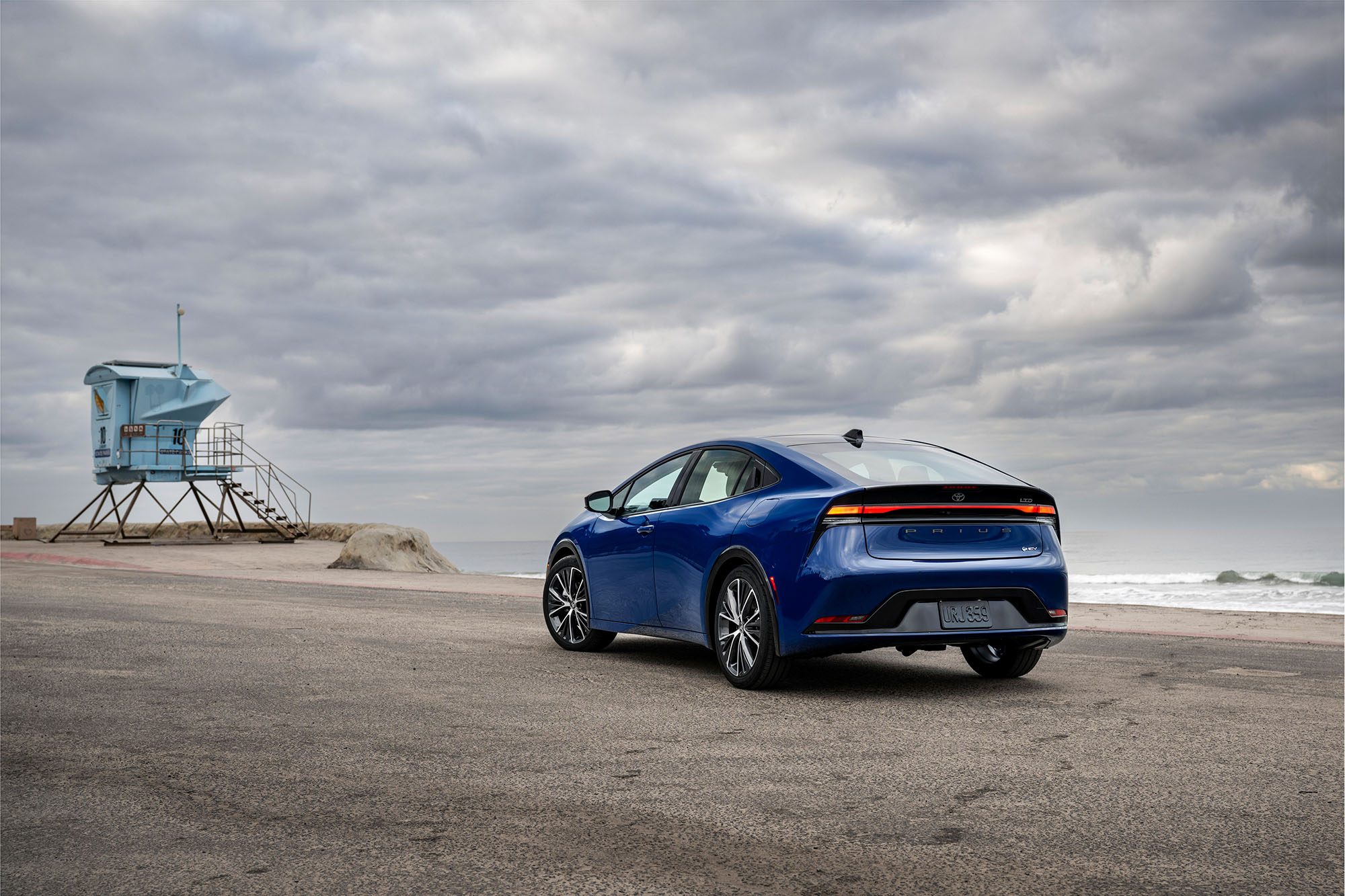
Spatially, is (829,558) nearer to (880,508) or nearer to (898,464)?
(880,508)

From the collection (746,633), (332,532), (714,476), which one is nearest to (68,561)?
(332,532)

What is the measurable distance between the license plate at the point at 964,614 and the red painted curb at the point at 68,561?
20809 millimetres

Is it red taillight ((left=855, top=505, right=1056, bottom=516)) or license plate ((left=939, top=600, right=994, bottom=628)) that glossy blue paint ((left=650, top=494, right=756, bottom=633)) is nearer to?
red taillight ((left=855, top=505, right=1056, bottom=516))

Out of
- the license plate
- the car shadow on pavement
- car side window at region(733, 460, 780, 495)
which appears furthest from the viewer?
car side window at region(733, 460, 780, 495)

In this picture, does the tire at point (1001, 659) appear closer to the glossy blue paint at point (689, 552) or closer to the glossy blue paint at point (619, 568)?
the glossy blue paint at point (689, 552)

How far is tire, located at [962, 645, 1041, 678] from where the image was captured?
7.60 metres

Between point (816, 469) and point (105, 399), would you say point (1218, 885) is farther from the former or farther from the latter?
point (105, 399)

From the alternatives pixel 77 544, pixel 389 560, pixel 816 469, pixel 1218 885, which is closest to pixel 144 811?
pixel 1218 885

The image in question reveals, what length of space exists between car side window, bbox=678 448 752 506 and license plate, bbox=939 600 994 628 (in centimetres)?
167

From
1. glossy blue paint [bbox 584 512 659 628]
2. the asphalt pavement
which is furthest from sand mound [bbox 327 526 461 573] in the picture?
glossy blue paint [bbox 584 512 659 628]

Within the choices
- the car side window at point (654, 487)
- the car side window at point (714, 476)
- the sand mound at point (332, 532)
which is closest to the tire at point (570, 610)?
the car side window at point (654, 487)

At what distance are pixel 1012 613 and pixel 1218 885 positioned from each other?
3500 millimetres

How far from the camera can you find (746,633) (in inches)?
280

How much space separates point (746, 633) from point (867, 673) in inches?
52.4
